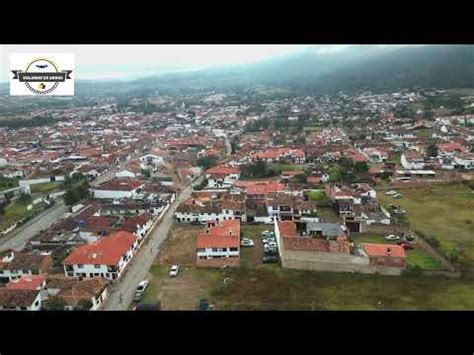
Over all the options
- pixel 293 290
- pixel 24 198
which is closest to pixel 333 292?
pixel 293 290

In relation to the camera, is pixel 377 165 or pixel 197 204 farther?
pixel 377 165

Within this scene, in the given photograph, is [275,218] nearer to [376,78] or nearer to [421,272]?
[421,272]

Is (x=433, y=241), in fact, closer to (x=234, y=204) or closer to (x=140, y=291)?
(x=234, y=204)

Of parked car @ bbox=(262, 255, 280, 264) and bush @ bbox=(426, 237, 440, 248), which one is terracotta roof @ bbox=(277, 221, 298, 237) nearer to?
parked car @ bbox=(262, 255, 280, 264)

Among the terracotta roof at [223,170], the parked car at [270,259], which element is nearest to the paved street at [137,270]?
the parked car at [270,259]

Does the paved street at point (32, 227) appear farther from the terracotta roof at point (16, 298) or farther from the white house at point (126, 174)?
the terracotta roof at point (16, 298)
